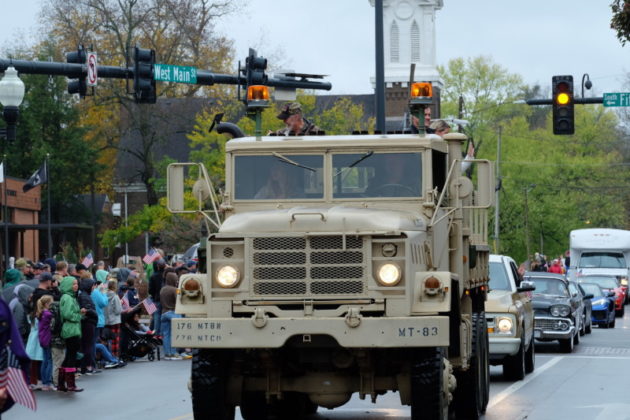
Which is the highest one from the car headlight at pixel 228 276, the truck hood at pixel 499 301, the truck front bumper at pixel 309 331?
the car headlight at pixel 228 276

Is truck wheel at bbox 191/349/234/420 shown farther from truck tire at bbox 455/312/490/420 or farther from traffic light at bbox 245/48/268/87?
traffic light at bbox 245/48/268/87

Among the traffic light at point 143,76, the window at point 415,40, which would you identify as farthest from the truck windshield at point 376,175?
the window at point 415,40

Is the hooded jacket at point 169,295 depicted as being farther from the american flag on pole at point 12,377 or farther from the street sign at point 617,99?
the american flag on pole at point 12,377

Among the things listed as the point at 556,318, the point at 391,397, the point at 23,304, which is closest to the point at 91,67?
the point at 23,304

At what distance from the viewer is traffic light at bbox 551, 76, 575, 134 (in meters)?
29.7

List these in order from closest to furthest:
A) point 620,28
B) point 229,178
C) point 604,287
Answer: point 229,178 → point 620,28 → point 604,287

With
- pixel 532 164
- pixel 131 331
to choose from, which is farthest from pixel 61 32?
pixel 131 331

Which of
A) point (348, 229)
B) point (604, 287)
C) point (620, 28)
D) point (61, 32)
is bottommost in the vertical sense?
point (604, 287)

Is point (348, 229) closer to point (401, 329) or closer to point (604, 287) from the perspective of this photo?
point (401, 329)

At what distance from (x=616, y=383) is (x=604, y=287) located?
26.7m

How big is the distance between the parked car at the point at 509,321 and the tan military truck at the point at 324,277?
20.7 feet

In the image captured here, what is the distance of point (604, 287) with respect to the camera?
4619 centimetres

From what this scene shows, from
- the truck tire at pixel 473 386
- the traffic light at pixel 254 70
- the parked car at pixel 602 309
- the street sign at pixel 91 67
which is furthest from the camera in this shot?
the parked car at pixel 602 309

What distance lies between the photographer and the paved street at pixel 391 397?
1623 cm
